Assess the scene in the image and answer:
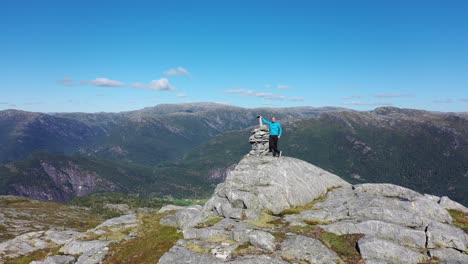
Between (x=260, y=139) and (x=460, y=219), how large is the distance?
30.9m

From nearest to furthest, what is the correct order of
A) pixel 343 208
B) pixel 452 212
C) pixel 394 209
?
1. pixel 394 209
2. pixel 343 208
3. pixel 452 212

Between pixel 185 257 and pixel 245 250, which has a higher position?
pixel 245 250

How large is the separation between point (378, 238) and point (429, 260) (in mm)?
4781

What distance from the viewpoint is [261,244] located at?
3047cm

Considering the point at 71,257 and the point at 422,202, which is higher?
the point at 422,202

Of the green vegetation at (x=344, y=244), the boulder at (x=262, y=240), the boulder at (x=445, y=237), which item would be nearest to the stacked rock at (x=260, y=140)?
the green vegetation at (x=344, y=244)

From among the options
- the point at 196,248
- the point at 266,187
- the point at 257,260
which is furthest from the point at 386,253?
the point at 196,248

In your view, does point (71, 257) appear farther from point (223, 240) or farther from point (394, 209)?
point (394, 209)

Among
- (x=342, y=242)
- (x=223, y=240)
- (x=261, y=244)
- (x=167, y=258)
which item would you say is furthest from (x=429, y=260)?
(x=167, y=258)

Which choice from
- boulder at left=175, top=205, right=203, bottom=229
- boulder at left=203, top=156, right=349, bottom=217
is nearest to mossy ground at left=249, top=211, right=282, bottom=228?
boulder at left=203, top=156, right=349, bottom=217

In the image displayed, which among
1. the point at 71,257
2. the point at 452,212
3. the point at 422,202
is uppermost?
the point at 422,202

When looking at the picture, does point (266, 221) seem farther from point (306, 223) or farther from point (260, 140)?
point (260, 140)

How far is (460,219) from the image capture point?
41250 mm

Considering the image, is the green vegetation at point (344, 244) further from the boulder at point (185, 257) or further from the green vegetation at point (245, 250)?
the boulder at point (185, 257)
